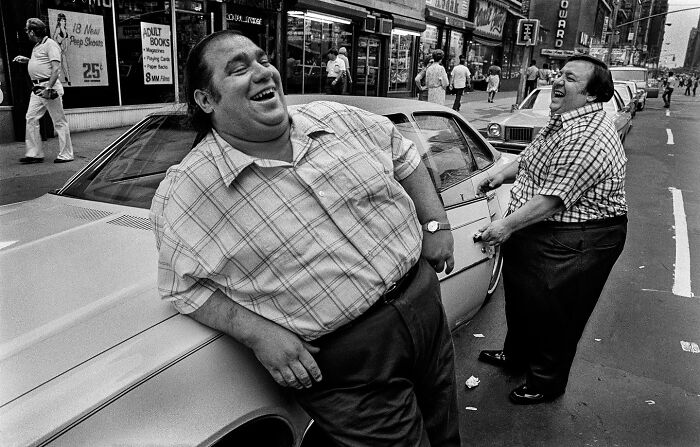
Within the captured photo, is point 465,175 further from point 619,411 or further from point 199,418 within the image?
point 199,418

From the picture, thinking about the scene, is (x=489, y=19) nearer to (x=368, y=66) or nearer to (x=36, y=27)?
(x=368, y=66)

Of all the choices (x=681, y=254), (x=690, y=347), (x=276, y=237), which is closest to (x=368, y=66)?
(x=681, y=254)

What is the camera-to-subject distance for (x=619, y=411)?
9.73 feet

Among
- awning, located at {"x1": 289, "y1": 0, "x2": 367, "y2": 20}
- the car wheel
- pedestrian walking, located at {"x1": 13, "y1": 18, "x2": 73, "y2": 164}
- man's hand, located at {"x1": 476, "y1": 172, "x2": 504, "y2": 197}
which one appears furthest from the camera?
awning, located at {"x1": 289, "y1": 0, "x2": 367, "y2": 20}

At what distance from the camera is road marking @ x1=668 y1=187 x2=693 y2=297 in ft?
15.6

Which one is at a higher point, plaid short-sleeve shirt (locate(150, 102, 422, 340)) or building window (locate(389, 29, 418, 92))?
building window (locate(389, 29, 418, 92))

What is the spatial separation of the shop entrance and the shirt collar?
17700mm

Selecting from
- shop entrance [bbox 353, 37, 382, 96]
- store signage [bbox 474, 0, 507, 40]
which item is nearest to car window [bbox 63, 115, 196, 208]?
shop entrance [bbox 353, 37, 382, 96]

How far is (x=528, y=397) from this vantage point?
9.92ft

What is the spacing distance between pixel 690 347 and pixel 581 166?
6.56 ft

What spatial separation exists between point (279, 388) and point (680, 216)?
7.09m

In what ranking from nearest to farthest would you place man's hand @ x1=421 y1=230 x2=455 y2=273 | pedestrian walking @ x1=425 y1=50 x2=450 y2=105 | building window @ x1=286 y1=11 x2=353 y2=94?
man's hand @ x1=421 y1=230 x2=455 y2=273 < pedestrian walking @ x1=425 y1=50 x2=450 y2=105 < building window @ x1=286 y1=11 x2=353 y2=94

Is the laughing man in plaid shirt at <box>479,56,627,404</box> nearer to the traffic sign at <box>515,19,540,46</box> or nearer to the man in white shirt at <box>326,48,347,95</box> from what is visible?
the man in white shirt at <box>326,48,347,95</box>

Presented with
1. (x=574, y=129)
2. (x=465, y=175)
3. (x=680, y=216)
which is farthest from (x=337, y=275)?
(x=680, y=216)
